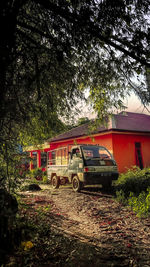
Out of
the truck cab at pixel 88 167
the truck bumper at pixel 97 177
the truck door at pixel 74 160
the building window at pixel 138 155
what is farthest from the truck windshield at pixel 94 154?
the building window at pixel 138 155

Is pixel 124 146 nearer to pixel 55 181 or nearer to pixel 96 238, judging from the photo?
pixel 55 181

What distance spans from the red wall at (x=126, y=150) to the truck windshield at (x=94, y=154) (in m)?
4.01

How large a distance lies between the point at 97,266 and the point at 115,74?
13.5ft

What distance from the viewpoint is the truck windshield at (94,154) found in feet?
32.1

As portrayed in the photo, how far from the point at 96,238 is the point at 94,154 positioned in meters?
6.51

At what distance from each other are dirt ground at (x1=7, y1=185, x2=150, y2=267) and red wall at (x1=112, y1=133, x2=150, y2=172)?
7981 mm

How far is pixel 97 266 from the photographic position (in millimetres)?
2938

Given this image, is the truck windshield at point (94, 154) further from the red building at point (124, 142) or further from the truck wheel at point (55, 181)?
the red building at point (124, 142)

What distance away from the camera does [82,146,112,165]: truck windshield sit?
9.79 metres

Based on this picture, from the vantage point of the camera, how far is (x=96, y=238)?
413 cm

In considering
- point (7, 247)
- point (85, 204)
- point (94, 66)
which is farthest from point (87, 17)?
point (85, 204)

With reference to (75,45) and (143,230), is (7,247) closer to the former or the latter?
(143,230)

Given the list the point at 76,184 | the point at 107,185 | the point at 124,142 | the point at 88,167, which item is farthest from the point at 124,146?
the point at 88,167

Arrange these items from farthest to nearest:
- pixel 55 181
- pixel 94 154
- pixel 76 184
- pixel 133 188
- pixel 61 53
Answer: pixel 55 181
pixel 94 154
pixel 76 184
pixel 133 188
pixel 61 53
